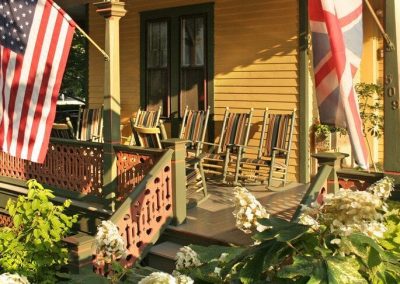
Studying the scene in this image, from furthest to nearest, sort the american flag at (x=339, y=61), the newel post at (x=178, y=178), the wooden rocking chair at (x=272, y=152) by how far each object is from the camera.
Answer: the wooden rocking chair at (x=272, y=152)
the newel post at (x=178, y=178)
the american flag at (x=339, y=61)

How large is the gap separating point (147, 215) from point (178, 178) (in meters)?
0.55

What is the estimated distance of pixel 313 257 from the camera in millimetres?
2346

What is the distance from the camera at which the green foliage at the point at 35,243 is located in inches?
215

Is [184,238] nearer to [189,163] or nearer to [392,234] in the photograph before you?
[189,163]

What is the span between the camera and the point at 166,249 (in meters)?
6.18

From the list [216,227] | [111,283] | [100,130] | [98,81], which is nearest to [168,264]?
[216,227]

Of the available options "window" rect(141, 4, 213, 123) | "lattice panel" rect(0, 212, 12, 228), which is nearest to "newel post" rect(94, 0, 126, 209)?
"lattice panel" rect(0, 212, 12, 228)

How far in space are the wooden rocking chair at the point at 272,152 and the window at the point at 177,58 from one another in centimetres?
168

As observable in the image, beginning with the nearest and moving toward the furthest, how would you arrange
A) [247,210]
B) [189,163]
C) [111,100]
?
[247,210] < [111,100] < [189,163]

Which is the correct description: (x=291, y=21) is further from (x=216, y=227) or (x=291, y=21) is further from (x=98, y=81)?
(x=98, y=81)

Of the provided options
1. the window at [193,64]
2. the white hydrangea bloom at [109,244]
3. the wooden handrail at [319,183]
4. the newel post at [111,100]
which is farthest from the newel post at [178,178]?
the window at [193,64]

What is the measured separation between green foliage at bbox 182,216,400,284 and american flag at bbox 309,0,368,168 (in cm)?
200

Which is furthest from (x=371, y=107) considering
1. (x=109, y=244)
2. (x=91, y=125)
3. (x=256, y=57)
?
(x=109, y=244)

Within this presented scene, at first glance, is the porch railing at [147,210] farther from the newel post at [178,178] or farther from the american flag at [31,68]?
the american flag at [31,68]
